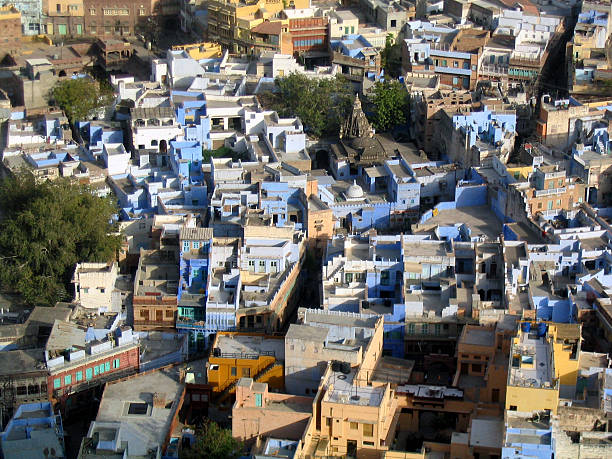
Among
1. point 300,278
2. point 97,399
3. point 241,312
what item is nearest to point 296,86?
point 300,278

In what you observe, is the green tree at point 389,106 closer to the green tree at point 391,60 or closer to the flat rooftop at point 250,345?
the green tree at point 391,60

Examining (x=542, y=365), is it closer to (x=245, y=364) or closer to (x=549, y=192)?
(x=245, y=364)

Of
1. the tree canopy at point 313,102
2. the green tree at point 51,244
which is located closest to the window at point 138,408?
the green tree at point 51,244

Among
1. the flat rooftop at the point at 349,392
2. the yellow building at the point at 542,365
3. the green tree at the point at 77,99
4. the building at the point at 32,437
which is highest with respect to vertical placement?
the green tree at the point at 77,99

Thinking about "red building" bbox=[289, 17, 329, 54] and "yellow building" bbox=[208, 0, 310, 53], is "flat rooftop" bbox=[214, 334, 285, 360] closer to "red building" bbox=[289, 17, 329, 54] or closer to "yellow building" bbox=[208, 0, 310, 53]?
"yellow building" bbox=[208, 0, 310, 53]

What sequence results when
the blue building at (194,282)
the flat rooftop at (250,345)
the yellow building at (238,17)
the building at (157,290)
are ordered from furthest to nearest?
the yellow building at (238,17) < the building at (157,290) < the blue building at (194,282) < the flat rooftop at (250,345)

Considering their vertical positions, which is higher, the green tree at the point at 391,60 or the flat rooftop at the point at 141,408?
the green tree at the point at 391,60

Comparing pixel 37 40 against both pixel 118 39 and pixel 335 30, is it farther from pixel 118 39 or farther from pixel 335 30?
pixel 335 30
